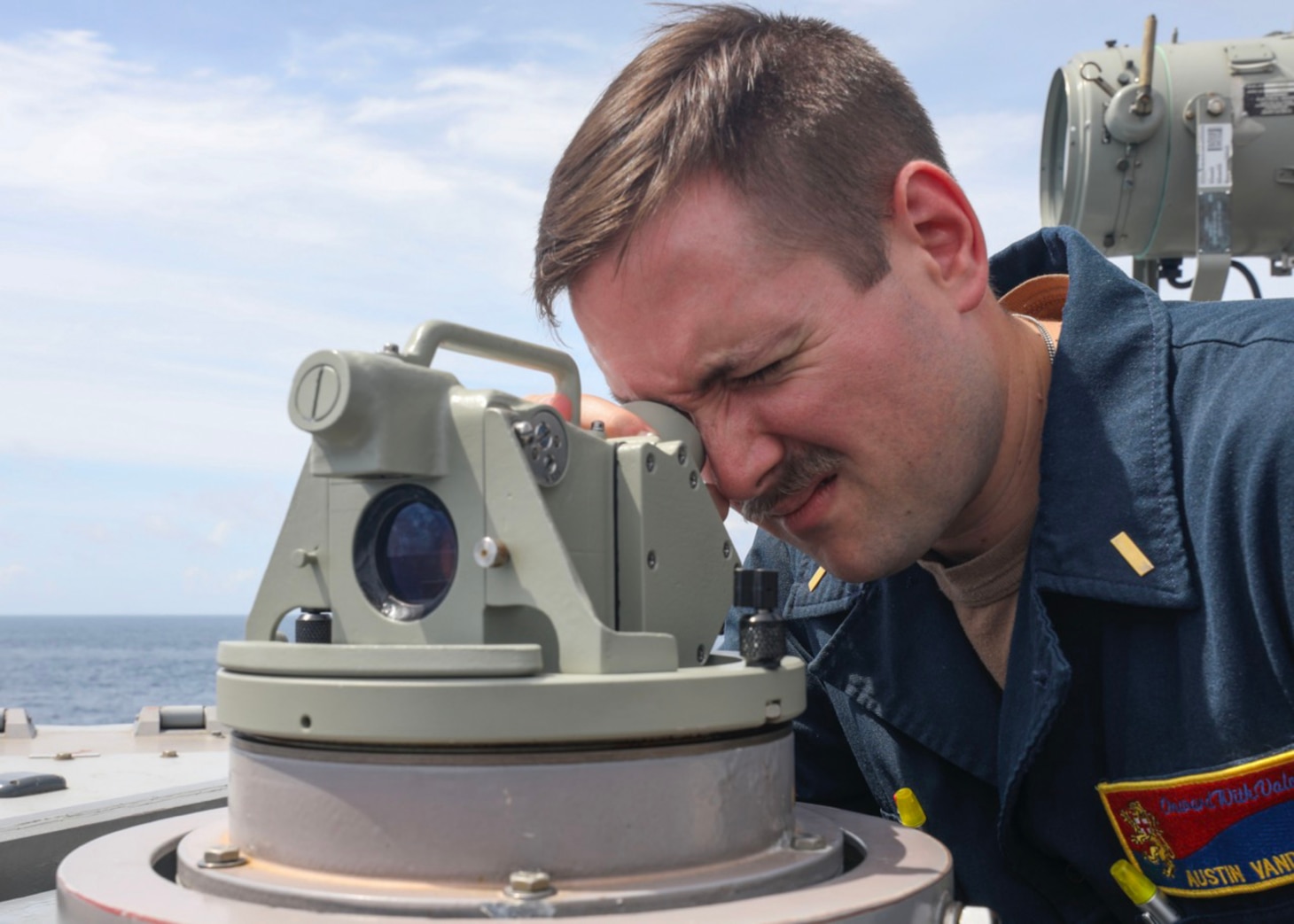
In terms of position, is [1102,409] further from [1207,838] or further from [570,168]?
[570,168]

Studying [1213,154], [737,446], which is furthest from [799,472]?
[1213,154]

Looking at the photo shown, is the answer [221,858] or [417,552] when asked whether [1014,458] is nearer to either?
[417,552]

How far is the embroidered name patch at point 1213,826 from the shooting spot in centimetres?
166

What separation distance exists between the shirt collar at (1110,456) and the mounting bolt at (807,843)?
659mm

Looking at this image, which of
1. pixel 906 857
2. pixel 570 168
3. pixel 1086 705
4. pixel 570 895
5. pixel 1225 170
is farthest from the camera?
pixel 1225 170

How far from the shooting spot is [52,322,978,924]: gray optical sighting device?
3.53 ft

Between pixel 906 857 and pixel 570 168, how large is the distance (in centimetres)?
90

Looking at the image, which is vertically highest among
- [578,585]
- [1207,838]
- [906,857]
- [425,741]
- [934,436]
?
[934,436]

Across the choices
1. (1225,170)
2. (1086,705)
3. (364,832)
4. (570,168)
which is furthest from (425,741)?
(1225,170)

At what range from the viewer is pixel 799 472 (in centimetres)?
168

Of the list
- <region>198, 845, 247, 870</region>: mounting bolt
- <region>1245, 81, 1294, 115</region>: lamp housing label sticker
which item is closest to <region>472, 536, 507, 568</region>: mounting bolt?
<region>198, 845, 247, 870</region>: mounting bolt

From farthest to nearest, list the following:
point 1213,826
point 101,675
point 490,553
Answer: point 101,675 → point 1213,826 → point 490,553

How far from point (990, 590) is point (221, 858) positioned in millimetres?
1275

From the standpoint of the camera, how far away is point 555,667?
3.97 feet
